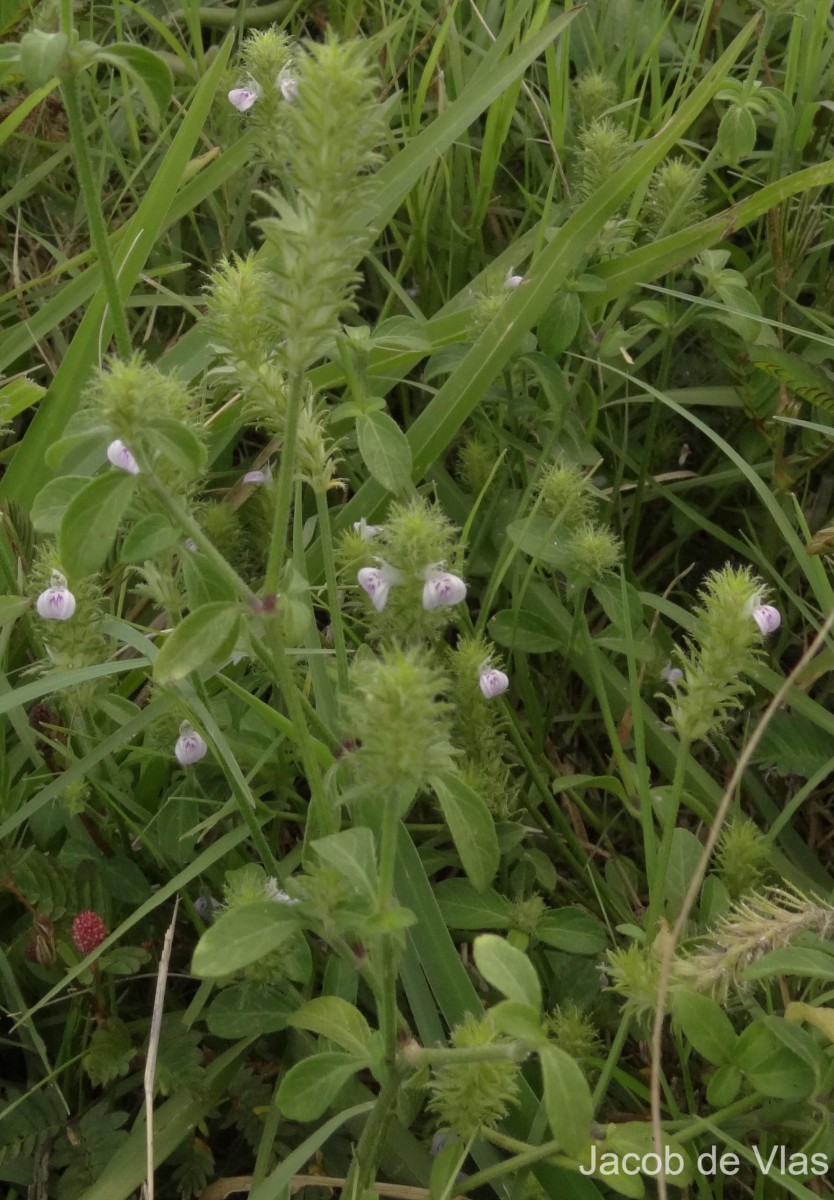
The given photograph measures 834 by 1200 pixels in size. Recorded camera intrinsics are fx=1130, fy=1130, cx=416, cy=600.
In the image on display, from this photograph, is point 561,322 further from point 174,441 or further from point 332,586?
point 174,441

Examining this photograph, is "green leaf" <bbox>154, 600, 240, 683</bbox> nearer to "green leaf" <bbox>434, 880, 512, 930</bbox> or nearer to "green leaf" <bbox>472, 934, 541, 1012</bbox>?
"green leaf" <bbox>472, 934, 541, 1012</bbox>

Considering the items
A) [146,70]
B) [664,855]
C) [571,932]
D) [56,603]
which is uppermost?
[146,70]

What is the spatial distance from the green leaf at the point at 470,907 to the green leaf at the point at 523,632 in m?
0.38

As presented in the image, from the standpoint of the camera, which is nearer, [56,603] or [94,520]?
[94,520]

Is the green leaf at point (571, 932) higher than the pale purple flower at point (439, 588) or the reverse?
the reverse

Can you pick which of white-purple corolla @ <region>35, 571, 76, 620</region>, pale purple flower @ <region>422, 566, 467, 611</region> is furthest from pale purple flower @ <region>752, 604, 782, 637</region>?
white-purple corolla @ <region>35, 571, 76, 620</region>

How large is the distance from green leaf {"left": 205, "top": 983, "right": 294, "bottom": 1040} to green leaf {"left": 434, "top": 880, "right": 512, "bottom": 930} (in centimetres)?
24

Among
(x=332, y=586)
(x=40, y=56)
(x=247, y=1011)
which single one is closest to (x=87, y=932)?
(x=247, y=1011)

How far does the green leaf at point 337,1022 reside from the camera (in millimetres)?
1204

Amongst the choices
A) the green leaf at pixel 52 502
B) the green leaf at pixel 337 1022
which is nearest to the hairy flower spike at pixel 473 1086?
the green leaf at pixel 337 1022

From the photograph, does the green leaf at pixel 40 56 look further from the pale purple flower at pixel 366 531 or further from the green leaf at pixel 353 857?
the green leaf at pixel 353 857

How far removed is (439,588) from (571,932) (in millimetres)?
501

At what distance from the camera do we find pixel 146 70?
1.31 metres

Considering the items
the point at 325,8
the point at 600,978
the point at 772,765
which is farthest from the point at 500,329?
the point at 325,8
